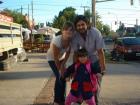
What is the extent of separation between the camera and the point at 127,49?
2927 centimetres

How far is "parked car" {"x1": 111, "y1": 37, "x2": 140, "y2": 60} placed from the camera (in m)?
29.0

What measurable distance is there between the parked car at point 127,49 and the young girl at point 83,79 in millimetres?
20988

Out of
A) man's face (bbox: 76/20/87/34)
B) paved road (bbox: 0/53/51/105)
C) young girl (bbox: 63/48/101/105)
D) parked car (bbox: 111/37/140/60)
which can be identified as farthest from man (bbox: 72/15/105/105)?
parked car (bbox: 111/37/140/60)

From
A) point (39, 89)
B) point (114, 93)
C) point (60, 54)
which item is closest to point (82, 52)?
point (60, 54)

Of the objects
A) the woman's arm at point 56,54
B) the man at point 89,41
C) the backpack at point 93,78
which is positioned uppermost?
the man at point 89,41

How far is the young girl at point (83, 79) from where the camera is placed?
8.10 m

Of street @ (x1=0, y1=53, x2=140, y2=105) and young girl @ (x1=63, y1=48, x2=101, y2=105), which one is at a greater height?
young girl @ (x1=63, y1=48, x2=101, y2=105)

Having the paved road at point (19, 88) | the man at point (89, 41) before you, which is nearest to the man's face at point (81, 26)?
the man at point (89, 41)

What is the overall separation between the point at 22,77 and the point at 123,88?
458 cm

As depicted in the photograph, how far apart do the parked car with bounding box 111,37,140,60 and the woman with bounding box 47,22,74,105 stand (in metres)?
19.7

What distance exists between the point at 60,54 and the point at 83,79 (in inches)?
51.8

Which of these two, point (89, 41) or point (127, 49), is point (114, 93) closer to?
point (89, 41)

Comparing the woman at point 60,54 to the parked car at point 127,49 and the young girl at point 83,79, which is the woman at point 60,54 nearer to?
the young girl at point 83,79

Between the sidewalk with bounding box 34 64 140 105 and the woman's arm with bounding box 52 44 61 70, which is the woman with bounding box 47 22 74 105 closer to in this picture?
the woman's arm with bounding box 52 44 61 70
